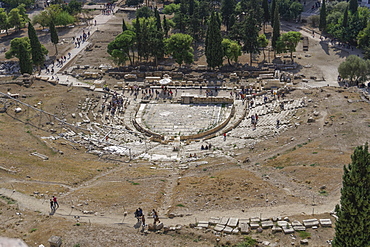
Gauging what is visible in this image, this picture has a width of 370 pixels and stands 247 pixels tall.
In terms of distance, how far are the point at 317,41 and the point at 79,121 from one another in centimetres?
6022

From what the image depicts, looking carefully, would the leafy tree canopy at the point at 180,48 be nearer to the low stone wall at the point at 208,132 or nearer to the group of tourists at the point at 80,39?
the low stone wall at the point at 208,132

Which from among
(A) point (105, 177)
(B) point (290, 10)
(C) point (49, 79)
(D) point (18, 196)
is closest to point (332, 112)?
Result: (A) point (105, 177)

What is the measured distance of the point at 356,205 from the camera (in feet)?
88.1

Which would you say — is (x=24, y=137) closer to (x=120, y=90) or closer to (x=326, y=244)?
(x=120, y=90)

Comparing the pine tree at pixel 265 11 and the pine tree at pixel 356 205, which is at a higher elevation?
the pine tree at pixel 265 11

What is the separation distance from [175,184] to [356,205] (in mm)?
20133

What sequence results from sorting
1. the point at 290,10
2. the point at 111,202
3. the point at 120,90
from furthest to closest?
1. the point at 290,10
2. the point at 120,90
3. the point at 111,202

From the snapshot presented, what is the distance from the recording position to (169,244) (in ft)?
102

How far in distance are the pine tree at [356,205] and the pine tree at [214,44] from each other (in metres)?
56.1

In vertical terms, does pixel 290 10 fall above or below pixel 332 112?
above

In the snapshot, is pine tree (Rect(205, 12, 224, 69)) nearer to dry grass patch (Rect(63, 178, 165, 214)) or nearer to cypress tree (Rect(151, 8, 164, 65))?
cypress tree (Rect(151, 8, 164, 65))

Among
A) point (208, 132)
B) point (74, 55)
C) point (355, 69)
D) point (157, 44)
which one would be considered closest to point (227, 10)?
point (157, 44)

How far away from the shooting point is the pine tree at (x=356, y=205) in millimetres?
26547

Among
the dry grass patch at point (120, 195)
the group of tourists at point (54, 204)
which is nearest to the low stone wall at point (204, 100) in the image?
the dry grass patch at point (120, 195)
